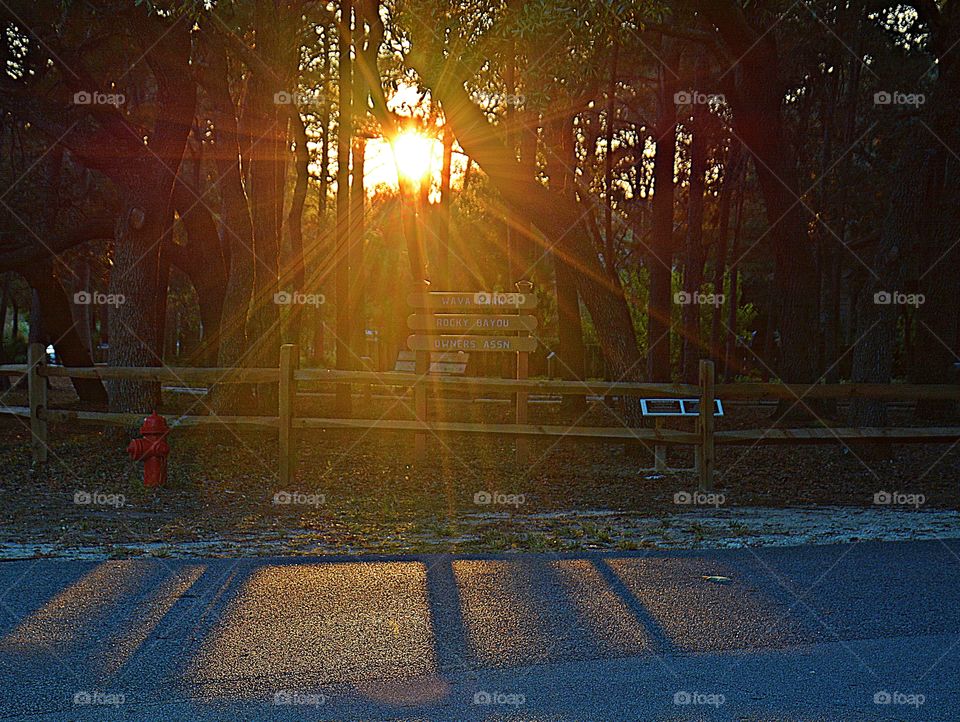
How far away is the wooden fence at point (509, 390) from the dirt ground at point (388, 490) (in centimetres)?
70

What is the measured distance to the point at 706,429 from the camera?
13.6 m

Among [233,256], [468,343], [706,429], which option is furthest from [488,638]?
[233,256]

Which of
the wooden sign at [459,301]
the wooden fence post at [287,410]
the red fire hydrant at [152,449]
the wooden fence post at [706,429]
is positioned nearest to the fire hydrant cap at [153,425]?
the red fire hydrant at [152,449]

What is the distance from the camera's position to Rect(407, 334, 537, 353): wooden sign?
1731 centimetres

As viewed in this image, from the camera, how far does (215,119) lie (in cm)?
2545

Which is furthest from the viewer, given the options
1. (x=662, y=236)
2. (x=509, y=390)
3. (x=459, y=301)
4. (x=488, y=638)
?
(x=662, y=236)

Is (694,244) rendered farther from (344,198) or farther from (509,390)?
(509,390)

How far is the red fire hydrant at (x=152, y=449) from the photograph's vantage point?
13547mm

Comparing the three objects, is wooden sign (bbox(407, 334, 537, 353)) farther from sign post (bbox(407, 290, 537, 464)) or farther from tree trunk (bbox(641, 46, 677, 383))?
tree trunk (bbox(641, 46, 677, 383))

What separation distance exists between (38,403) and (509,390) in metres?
6.13

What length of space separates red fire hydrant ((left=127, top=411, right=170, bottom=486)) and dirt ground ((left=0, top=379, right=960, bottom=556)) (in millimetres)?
234

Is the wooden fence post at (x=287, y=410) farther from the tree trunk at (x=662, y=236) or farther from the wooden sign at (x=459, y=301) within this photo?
Result: the tree trunk at (x=662, y=236)

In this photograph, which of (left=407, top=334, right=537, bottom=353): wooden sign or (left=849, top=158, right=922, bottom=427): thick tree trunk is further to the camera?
(left=849, top=158, right=922, bottom=427): thick tree trunk

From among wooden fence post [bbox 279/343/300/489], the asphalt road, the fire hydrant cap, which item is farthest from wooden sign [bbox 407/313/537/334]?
the asphalt road
